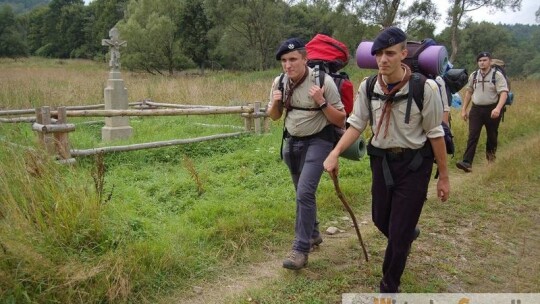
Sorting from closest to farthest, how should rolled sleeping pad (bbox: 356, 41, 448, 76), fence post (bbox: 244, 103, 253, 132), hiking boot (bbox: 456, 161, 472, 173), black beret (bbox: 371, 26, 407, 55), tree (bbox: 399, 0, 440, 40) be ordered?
black beret (bbox: 371, 26, 407, 55) → rolled sleeping pad (bbox: 356, 41, 448, 76) → hiking boot (bbox: 456, 161, 472, 173) → fence post (bbox: 244, 103, 253, 132) → tree (bbox: 399, 0, 440, 40)

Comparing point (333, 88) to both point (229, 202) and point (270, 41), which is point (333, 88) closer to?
point (229, 202)

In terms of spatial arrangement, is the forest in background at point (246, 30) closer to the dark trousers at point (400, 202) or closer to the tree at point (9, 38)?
the tree at point (9, 38)

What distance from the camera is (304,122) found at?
3533mm

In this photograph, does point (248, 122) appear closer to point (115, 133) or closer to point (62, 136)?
point (115, 133)

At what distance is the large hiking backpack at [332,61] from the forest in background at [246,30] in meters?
25.7

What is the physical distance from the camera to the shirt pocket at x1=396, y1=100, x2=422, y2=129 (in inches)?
111

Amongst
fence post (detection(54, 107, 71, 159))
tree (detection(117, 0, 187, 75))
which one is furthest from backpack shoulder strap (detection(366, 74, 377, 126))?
tree (detection(117, 0, 187, 75))

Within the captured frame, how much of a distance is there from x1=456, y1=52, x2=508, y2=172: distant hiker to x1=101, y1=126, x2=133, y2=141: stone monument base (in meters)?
6.74

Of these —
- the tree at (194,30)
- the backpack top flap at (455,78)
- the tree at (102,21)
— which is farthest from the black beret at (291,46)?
the tree at (102,21)

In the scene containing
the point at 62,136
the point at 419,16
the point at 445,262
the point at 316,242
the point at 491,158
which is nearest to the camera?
the point at 445,262

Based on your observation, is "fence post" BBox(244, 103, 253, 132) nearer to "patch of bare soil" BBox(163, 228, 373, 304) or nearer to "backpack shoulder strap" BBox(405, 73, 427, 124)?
"patch of bare soil" BBox(163, 228, 373, 304)

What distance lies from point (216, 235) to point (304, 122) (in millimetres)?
1463

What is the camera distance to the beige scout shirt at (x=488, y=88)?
7.09 metres

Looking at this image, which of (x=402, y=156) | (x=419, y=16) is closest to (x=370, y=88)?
(x=402, y=156)
